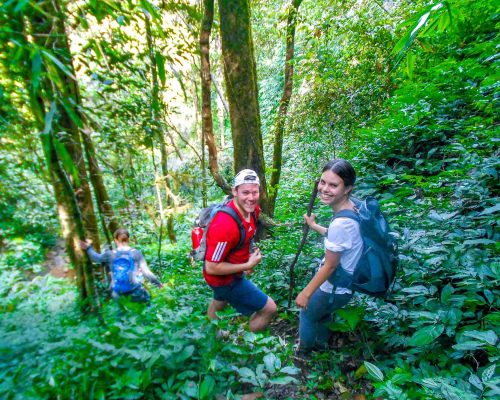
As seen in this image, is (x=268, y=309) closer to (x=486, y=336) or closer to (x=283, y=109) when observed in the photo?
(x=486, y=336)

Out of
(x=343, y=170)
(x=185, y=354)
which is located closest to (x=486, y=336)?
(x=343, y=170)

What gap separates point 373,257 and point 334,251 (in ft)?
1.03

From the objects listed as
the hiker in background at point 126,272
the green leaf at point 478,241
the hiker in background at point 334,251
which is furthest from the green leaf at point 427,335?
the hiker in background at point 126,272

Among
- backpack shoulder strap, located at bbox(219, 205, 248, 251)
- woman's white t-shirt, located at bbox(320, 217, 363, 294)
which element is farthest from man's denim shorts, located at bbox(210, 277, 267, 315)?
woman's white t-shirt, located at bbox(320, 217, 363, 294)

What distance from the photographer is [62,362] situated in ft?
6.00

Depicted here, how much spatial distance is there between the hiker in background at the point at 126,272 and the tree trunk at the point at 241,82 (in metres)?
2.29

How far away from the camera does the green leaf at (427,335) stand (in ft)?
6.23

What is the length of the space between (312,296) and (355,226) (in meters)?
0.81

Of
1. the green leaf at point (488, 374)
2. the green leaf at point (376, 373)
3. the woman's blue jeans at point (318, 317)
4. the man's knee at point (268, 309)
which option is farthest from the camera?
the man's knee at point (268, 309)

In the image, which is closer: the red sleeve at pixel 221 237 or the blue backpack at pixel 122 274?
the red sleeve at pixel 221 237

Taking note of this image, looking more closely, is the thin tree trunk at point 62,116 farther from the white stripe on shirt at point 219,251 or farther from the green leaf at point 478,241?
the green leaf at point 478,241

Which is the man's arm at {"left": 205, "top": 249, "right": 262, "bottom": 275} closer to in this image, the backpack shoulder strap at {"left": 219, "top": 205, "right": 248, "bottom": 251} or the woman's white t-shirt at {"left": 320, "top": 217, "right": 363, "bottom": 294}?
the backpack shoulder strap at {"left": 219, "top": 205, "right": 248, "bottom": 251}

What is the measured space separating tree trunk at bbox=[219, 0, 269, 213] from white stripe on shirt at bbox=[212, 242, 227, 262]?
108 inches

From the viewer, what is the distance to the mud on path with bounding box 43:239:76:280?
39.7ft
